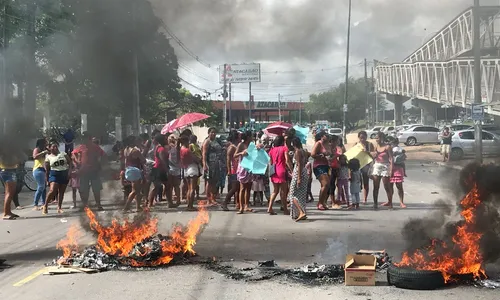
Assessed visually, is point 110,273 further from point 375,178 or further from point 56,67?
point 375,178

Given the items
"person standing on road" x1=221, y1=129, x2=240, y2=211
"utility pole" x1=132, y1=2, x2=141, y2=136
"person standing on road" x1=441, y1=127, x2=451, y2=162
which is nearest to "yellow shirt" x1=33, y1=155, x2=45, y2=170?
"utility pole" x1=132, y1=2, x2=141, y2=136

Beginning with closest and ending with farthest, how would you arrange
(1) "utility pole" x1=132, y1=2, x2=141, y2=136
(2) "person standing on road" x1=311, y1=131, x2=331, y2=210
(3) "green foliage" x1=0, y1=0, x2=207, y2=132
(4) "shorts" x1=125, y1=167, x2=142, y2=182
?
(3) "green foliage" x1=0, y1=0, x2=207, y2=132, (1) "utility pole" x1=132, y1=2, x2=141, y2=136, (4) "shorts" x1=125, y1=167, x2=142, y2=182, (2) "person standing on road" x1=311, y1=131, x2=331, y2=210

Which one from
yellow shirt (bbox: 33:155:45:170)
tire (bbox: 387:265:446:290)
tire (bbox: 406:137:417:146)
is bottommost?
tire (bbox: 387:265:446:290)

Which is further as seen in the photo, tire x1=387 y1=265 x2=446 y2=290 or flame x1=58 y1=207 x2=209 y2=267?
flame x1=58 y1=207 x2=209 y2=267

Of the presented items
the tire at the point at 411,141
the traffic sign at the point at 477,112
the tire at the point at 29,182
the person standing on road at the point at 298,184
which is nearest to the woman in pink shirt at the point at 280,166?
the person standing on road at the point at 298,184

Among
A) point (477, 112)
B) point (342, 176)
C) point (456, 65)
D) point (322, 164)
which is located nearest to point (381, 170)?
point (342, 176)

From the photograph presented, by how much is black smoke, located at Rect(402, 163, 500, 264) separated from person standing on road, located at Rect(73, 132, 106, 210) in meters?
6.13

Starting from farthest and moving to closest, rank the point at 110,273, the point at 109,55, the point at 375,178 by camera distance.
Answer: the point at 375,178, the point at 109,55, the point at 110,273

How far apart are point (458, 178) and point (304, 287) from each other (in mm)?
2345

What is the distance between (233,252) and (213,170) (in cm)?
436

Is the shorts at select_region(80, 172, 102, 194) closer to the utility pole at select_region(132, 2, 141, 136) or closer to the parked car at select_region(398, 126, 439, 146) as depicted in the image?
the utility pole at select_region(132, 2, 141, 136)

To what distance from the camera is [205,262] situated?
6289mm

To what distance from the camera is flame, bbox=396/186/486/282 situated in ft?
17.2

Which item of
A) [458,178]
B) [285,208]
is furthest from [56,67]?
[458,178]
